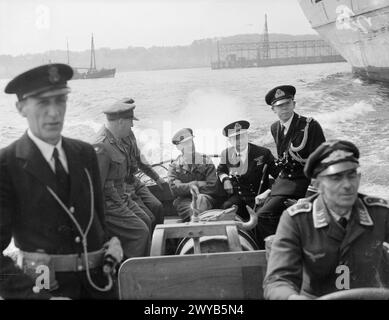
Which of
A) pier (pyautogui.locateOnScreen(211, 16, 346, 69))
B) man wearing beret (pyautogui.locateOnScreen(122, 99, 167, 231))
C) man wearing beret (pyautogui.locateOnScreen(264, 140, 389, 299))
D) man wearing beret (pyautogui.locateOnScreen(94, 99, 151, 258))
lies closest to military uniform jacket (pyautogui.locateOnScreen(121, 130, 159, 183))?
man wearing beret (pyautogui.locateOnScreen(122, 99, 167, 231))

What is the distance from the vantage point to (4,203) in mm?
2098

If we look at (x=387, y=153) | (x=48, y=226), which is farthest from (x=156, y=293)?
(x=387, y=153)

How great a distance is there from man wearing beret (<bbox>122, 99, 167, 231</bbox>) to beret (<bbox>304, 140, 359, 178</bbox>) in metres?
1.85

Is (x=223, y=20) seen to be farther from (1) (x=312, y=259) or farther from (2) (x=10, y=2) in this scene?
(1) (x=312, y=259)

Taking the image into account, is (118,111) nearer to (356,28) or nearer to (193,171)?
(193,171)

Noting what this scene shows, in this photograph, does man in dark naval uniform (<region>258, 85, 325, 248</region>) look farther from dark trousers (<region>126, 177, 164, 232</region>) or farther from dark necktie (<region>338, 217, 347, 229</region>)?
dark necktie (<region>338, 217, 347, 229</region>)

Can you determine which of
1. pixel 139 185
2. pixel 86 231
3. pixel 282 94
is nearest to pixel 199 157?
pixel 139 185

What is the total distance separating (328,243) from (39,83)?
64.8 inches

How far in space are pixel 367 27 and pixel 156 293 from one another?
2908mm

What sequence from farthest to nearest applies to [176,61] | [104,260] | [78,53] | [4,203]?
[176,61] < [78,53] < [104,260] < [4,203]

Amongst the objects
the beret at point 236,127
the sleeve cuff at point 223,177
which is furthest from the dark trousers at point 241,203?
the beret at point 236,127

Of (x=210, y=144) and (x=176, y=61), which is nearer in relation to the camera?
(x=176, y=61)

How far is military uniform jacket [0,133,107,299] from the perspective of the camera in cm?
212

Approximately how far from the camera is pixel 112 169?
3.19 metres
